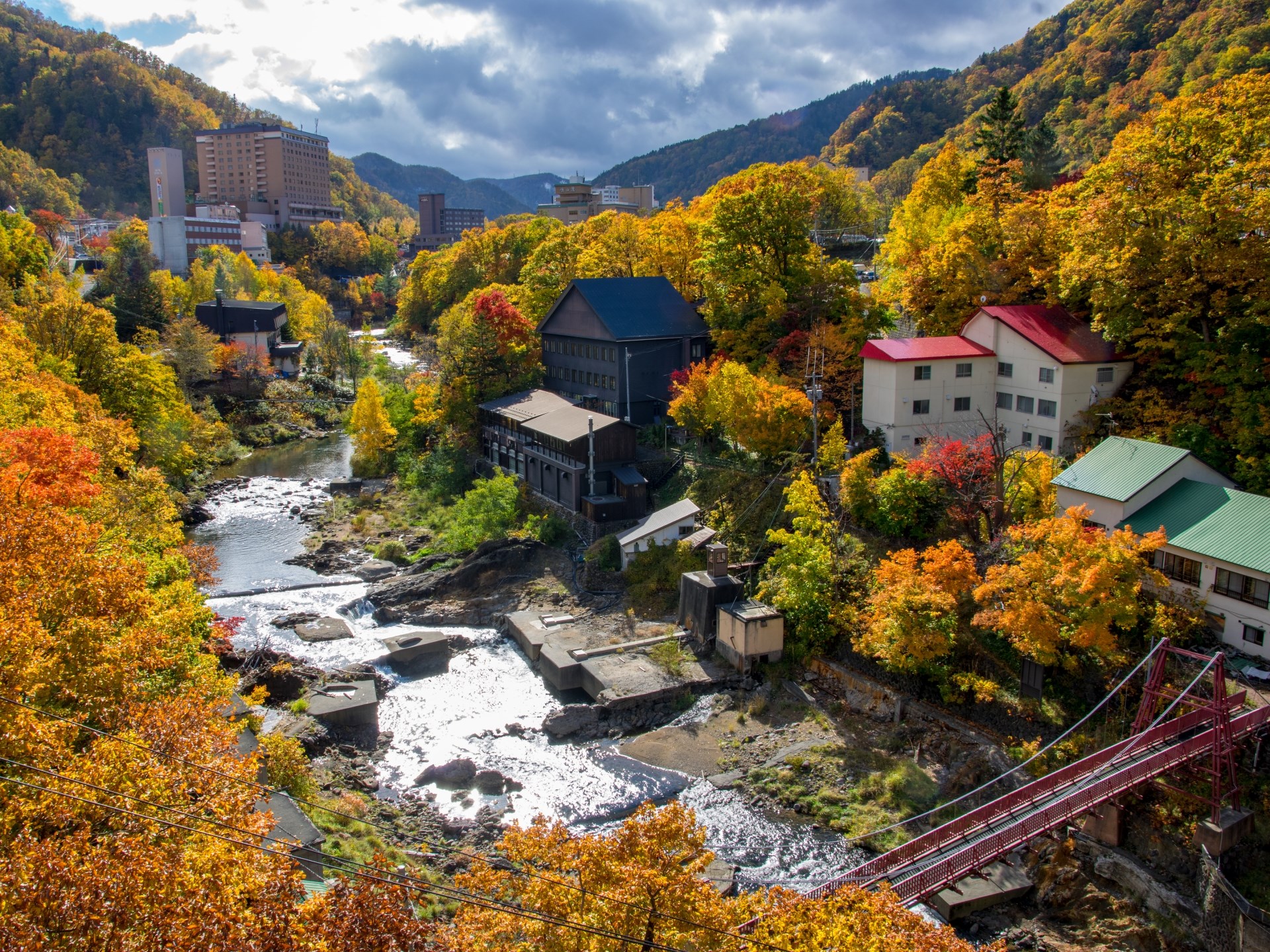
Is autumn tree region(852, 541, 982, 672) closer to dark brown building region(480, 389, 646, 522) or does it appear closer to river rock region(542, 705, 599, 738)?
river rock region(542, 705, 599, 738)

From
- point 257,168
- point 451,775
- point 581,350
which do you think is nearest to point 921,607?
point 451,775

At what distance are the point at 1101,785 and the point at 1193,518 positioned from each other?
25.5 ft

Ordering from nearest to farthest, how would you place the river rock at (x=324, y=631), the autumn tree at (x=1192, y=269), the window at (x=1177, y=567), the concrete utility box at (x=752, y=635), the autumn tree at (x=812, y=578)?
the window at (x=1177, y=567), the autumn tree at (x=1192, y=269), the autumn tree at (x=812, y=578), the concrete utility box at (x=752, y=635), the river rock at (x=324, y=631)

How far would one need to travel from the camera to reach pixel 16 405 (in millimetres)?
28500

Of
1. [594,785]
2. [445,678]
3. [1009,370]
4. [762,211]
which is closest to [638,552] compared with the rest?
[445,678]

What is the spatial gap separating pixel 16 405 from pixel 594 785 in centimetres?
2351

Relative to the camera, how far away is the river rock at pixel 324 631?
27.9 m

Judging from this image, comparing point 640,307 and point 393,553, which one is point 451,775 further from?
point 640,307

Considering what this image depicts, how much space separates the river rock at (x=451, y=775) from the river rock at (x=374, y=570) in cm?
1382

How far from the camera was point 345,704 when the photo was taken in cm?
2273

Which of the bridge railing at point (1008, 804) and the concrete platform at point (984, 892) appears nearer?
the concrete platform at point (984, 892)

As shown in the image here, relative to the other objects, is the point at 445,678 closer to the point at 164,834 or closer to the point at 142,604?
the point at 142,604

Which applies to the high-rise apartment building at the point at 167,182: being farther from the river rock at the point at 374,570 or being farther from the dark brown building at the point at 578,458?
the river rock at the point at 374,570

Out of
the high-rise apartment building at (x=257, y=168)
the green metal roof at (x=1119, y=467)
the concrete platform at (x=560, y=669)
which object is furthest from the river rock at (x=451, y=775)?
the high-rise apartment building at (x=257, y=168)
